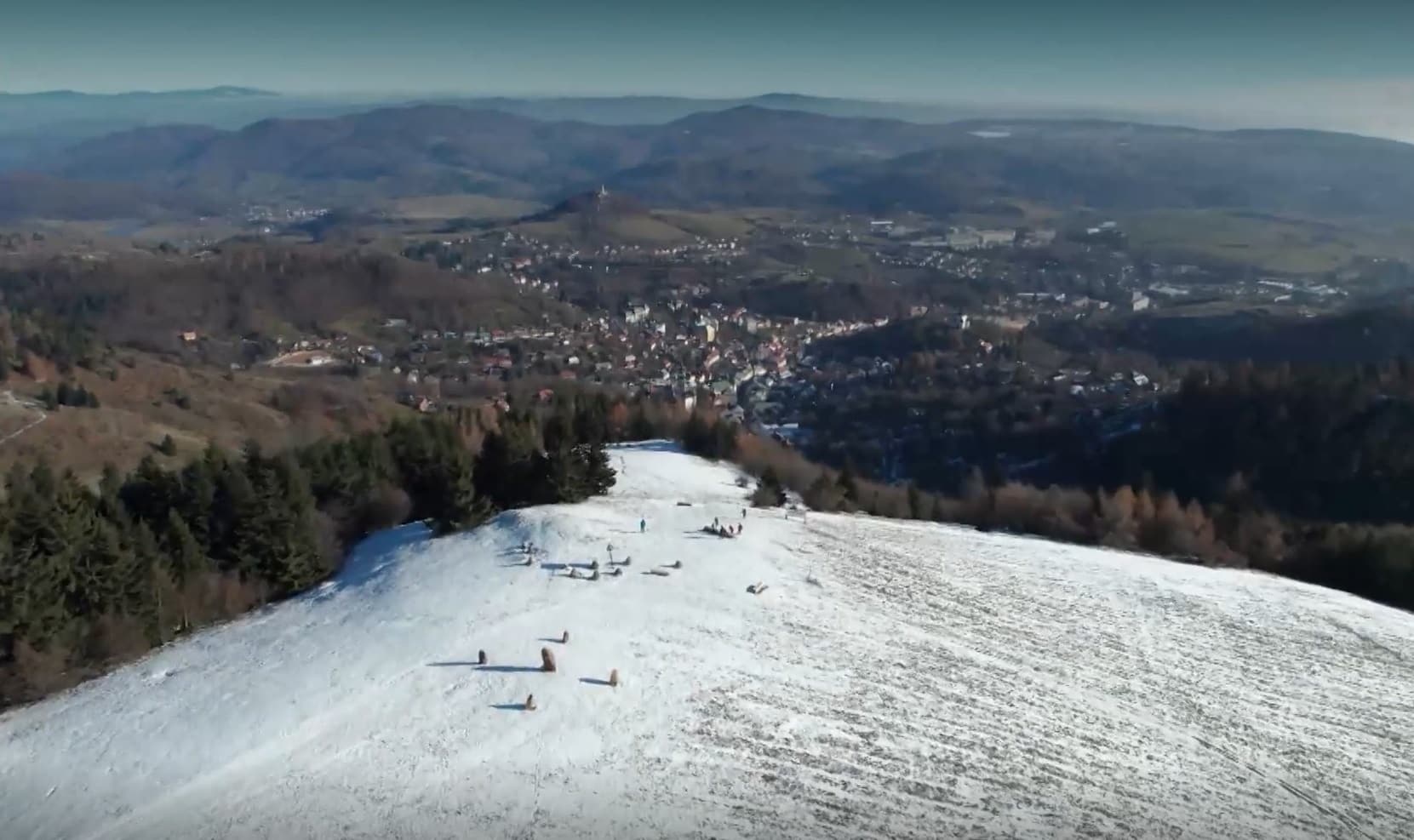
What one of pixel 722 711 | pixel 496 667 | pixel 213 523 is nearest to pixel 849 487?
pixel 722 711

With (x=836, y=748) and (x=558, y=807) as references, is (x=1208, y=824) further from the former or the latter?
(x=558, y=807)

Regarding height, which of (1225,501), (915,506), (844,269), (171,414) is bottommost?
(1225,501)

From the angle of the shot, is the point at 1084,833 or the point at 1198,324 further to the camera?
the point at 1198,324

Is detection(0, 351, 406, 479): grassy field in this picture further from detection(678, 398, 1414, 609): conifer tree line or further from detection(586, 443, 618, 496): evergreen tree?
detection(678, 398, 1414, 609): conifer tree line

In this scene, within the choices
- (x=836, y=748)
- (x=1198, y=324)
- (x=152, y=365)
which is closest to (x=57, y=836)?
(x=836, y=748)

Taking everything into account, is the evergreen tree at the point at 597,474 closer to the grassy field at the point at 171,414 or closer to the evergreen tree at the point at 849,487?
the evergreen tree at the point at 849,487

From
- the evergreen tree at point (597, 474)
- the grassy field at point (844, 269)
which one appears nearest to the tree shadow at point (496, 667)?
the evergreen tree at point (597, 474)

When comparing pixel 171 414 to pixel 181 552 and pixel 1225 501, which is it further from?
pixel 1225 501
